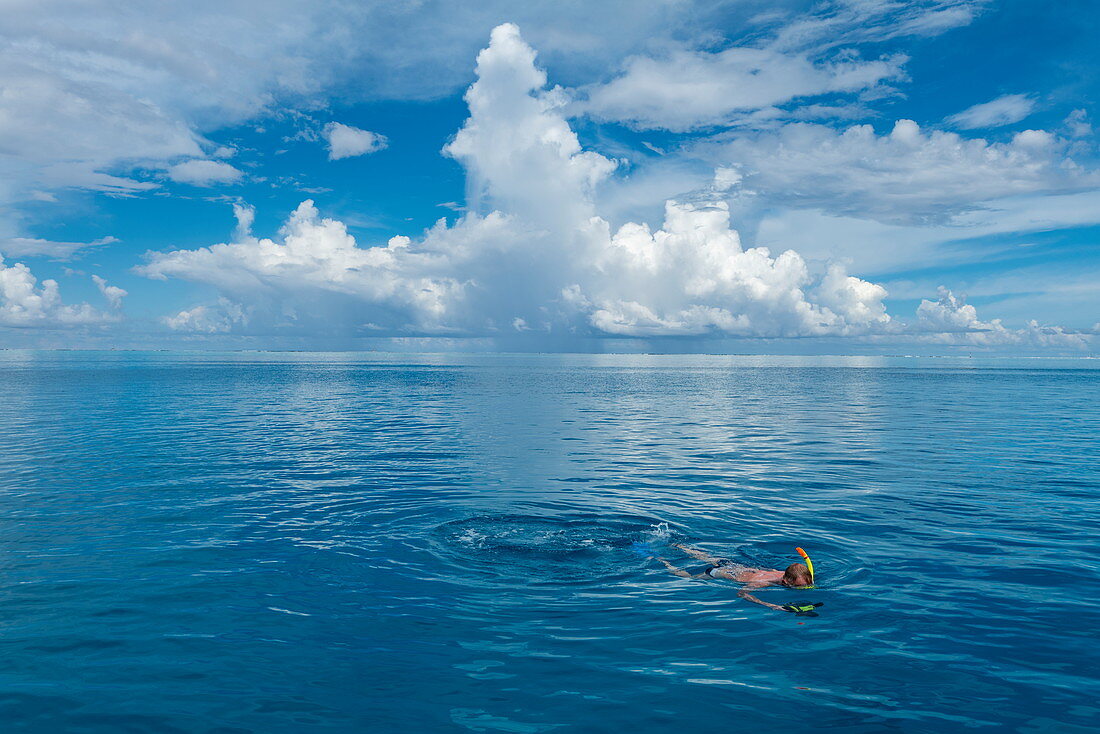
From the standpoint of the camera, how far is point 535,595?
18.0 meters

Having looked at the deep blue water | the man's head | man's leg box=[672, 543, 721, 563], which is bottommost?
the deep blue water

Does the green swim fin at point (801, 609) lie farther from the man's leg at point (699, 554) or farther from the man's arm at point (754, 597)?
the man's leg at point (699, 554)

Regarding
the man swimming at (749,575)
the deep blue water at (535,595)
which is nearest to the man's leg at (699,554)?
the man swimming at (749,575)

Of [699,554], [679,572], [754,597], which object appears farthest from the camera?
[699,554]

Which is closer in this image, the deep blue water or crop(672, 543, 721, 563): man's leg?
the deep blue water

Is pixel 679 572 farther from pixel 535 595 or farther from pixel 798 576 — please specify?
pixel 535 595

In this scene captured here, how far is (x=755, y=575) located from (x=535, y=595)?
6.32 m

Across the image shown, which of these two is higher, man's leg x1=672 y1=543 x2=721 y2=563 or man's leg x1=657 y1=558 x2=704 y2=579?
man's leg x1=672 y1=543 x2=721 y2=563

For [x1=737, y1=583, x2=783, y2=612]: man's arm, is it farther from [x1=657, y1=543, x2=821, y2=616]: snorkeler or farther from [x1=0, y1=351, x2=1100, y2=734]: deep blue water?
[x1=0, y1=351, x2=1100, y2=734]: deep blue water

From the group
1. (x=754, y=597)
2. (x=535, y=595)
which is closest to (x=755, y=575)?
(x=754, y=597)

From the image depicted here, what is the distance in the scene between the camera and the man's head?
1828cm

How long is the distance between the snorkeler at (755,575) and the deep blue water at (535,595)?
465 millimetres

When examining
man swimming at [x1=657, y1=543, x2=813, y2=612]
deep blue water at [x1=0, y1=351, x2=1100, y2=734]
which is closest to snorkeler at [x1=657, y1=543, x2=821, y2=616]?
man swimming at [x1=657, y1=543, x2=813, y2=612]

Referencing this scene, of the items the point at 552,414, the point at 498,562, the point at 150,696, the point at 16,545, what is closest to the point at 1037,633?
the point at 498,562
